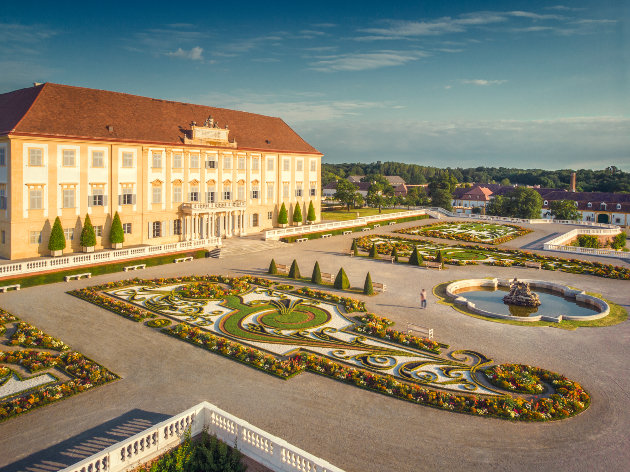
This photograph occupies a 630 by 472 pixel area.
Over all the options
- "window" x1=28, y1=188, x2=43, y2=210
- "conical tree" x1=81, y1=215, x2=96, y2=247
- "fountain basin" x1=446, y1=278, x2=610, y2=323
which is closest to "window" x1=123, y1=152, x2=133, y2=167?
"conical tree" x1=81, y1=215, x2=96, y2=247

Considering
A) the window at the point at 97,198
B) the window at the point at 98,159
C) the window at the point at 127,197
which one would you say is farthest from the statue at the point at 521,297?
the window at the point at 98,159

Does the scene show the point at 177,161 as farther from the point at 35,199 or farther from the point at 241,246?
the point at 35,199

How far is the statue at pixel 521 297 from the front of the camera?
1258 inches

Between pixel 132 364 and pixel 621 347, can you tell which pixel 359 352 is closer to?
pixel 132 364

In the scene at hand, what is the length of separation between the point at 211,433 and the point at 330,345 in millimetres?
9639

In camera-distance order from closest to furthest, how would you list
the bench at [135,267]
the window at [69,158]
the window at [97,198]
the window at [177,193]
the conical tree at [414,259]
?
the bench at [135,267] < the window at [69,158] < the conical tree at [414,259] < the window at [97,198] < the window at [177,193]

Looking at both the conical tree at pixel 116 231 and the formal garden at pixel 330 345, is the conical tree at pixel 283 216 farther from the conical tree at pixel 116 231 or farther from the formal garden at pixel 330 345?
the formal garden at pixel 330 345

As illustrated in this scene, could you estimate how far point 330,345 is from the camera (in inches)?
932

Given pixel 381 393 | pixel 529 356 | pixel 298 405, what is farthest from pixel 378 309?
pixel 298 405

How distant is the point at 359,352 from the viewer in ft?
74.9

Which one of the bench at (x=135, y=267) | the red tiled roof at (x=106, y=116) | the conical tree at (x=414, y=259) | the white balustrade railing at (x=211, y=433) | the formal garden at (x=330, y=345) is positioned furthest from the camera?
the conical tree at (x=414, y=259)

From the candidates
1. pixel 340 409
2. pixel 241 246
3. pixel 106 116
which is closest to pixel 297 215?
pixel 241 246

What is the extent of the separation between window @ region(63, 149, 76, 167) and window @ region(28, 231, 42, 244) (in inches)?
243

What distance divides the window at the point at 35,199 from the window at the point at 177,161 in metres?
13.5
